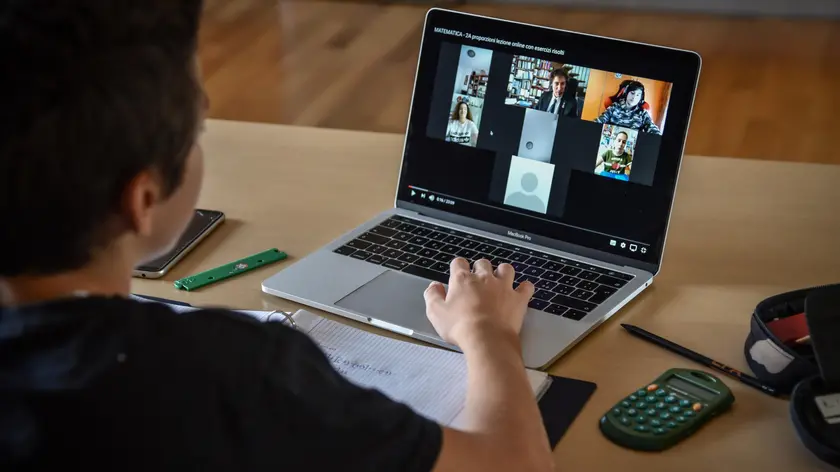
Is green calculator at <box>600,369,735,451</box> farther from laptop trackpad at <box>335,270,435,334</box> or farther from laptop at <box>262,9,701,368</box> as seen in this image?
laptop trackpad at <box>335,270,435,334</box>

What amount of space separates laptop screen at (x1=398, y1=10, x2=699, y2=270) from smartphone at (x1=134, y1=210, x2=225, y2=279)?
27 centimetres

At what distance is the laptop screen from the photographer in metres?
1.17

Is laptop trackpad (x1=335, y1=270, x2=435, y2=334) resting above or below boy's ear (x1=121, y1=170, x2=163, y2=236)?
below

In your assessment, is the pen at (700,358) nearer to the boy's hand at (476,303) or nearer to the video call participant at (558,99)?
the boy's hand at (476,303)

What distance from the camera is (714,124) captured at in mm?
3270

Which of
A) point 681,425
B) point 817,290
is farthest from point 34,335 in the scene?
point 817,290

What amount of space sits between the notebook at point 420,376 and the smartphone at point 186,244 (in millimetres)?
138

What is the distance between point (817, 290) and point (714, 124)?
2394mm

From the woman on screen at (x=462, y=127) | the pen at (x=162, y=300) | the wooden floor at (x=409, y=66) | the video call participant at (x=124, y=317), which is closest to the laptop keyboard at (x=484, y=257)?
the woman on screen at (x=462, y=127)

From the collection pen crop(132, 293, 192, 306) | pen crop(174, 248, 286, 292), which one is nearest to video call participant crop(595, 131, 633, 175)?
pen crop(174, 248, 286, 292)

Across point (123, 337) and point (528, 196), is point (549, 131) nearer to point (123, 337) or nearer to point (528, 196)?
point (528, 196)

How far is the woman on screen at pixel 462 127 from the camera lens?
1.28m

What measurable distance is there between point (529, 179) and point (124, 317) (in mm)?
705

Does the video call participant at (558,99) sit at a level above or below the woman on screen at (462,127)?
above
